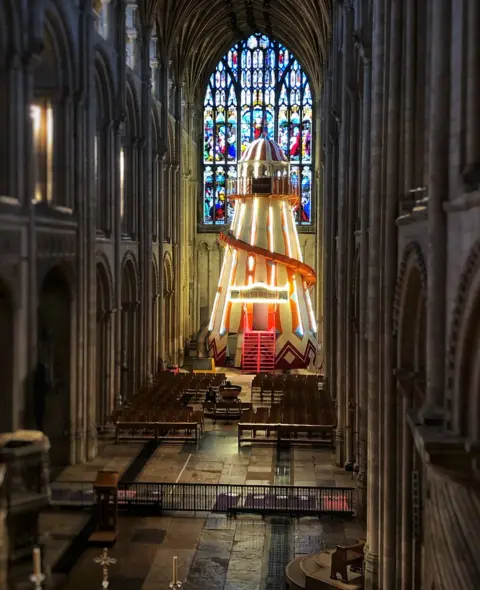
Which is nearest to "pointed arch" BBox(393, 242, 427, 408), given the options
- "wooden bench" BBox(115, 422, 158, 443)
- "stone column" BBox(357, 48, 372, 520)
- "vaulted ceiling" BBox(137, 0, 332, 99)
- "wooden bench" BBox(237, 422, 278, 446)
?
"stone column" BBox(357, 48, 372, 520)

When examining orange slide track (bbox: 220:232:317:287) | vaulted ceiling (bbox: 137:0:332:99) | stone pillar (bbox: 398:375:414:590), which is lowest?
stone pillar (bbox: 398:375:414:590)

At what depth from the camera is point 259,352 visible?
130ft

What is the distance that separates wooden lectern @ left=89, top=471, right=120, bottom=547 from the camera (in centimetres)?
1664

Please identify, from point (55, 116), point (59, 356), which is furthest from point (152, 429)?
point (55, 116)

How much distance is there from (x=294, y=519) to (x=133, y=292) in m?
14.8

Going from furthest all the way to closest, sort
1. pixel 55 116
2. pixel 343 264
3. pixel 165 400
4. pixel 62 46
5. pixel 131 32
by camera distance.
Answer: pixel 131 32
pixel 165 400
pixel 343 264
pixel 55 116
pixel 62 46

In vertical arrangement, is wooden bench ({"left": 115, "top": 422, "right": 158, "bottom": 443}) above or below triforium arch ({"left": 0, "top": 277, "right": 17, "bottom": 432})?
below

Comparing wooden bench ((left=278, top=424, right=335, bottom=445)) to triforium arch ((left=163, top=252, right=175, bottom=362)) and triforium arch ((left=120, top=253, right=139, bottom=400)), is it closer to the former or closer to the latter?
triforium arch ((left=120, top=253, right=139, bottom=400))

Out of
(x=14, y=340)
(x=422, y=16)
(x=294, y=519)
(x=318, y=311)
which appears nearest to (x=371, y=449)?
(x=294, y=519)

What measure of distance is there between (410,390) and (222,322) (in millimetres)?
29225

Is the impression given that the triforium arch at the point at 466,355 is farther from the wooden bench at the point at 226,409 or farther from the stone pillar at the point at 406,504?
the wooden bench at the point at 226,409

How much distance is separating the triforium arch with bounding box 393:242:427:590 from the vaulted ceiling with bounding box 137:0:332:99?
83.2 ft

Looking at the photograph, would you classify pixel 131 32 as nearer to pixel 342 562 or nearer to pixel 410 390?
pixel 342 562

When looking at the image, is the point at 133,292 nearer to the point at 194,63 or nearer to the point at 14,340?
the point at 14,340
